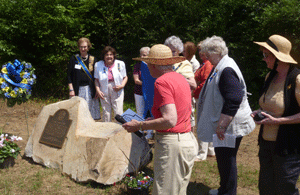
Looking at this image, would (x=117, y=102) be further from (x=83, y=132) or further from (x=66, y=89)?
(x=66, y=89)

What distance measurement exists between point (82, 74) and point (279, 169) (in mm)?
4032

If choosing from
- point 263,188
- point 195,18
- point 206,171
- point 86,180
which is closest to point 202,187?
point 206,171

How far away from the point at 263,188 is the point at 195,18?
22.1 feet

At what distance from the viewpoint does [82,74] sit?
5699mm

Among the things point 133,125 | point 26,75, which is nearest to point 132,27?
point 26,75

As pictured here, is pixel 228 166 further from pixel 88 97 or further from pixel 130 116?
pixel 88 97

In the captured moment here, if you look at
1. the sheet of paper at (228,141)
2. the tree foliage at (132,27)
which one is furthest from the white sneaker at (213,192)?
the tree foliage at (132,27)

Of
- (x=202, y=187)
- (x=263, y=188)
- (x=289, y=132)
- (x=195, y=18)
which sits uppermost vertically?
(x=195, y=18)

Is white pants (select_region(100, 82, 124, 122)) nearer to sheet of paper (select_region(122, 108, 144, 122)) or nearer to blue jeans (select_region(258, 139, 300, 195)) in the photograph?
sheet of paper (select_region(122, 108, 144, 122))

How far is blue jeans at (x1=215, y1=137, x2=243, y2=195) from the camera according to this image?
328cm

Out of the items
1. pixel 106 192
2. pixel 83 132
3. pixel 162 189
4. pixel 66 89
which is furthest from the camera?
pixel 66 89

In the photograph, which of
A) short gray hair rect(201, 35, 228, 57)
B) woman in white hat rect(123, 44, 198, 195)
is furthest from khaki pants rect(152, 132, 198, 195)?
short gray hair rect(201, 35, 228, 57)

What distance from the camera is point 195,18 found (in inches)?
352

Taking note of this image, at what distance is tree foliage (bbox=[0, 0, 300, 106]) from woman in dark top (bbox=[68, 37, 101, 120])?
11.3 ft
